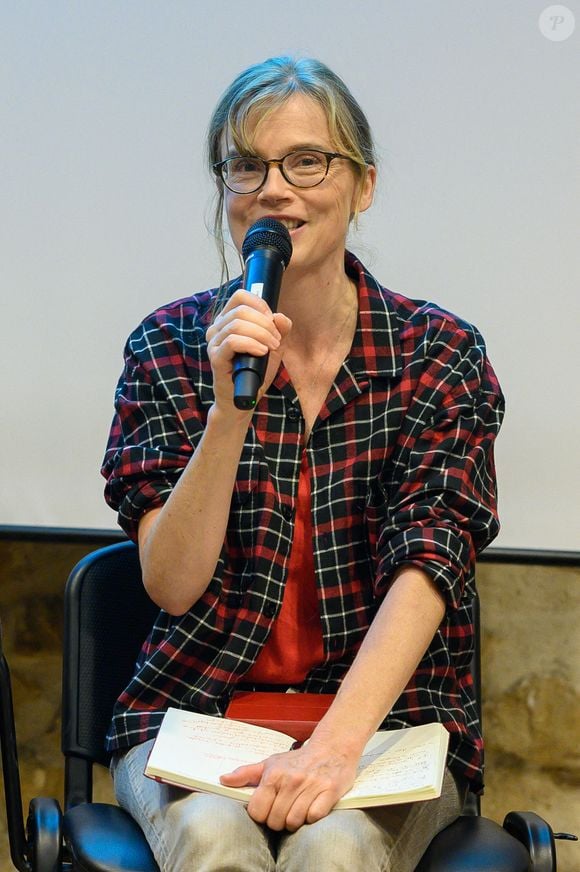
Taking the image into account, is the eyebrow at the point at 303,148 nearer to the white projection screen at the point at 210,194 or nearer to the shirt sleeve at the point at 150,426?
the shirt sleeve at the point at 150,426

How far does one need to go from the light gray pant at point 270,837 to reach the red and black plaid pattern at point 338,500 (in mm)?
171

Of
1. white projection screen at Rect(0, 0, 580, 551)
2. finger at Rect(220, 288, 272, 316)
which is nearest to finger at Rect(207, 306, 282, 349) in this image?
Answer: finger at Rect(220, 288, 272, 316)

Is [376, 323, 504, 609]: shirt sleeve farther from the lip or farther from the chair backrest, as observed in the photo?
the chair backrest

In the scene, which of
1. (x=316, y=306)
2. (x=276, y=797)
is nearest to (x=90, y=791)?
(x=276, y=797)

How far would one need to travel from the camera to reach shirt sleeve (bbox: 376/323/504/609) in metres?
1.57

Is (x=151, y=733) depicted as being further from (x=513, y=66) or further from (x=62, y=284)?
(x=513, y=66)

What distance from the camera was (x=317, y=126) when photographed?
64.6 inches

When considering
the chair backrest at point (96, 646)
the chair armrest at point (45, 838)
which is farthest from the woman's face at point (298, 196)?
the chair armrest at point (45, 838)

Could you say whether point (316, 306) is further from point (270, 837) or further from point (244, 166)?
point (270, 837)

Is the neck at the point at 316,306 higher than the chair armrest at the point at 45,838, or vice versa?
the neck at the point at 316,306

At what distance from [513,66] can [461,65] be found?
0.09 metres

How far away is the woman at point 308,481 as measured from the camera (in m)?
1.56

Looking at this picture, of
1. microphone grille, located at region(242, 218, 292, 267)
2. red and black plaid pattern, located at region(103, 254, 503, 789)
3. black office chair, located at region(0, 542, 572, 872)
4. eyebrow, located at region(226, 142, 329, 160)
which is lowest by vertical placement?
black office chair, located at region(0, 542, 572, 872)

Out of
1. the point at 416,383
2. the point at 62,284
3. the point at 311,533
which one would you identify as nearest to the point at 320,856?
the point at 311,533
